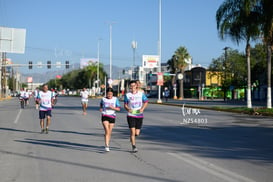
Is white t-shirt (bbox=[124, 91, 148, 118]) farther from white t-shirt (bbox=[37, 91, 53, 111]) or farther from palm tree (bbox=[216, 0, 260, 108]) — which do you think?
palm tree (bbox=[216, 0, 260, 108])

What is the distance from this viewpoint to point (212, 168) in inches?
323

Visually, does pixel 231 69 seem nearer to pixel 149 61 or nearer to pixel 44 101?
pixel 149 61

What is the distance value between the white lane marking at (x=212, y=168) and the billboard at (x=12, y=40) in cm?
2559

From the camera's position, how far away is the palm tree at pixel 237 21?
27.3m

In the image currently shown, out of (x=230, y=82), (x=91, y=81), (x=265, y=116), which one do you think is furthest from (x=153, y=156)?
(x=91, y=81)

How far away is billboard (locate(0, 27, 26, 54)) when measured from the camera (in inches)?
1282

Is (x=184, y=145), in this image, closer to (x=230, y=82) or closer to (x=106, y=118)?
(x=106, y=118)

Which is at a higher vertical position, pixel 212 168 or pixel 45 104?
pixel 45 104

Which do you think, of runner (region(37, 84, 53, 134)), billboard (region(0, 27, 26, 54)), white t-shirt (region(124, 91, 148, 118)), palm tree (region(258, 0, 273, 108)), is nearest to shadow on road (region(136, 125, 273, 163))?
white t-shirt (region(124, 91, 148, 118))

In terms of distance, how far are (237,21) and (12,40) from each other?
16.8 metres

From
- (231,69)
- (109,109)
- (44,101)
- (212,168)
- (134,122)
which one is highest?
(231,69)

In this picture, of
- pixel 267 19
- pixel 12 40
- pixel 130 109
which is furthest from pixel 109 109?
pixel 12 40

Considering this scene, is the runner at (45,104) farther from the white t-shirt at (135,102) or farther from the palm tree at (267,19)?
the palm tree at (267,19)

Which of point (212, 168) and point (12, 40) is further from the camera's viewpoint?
point (12, 40)
